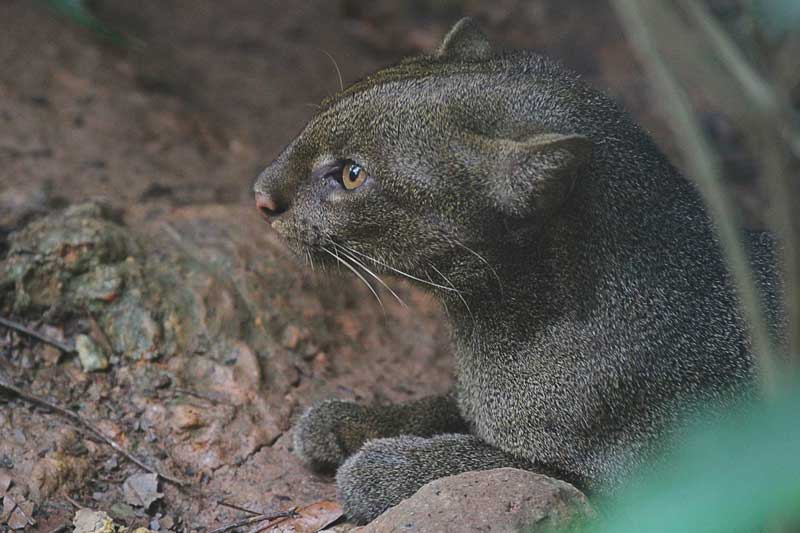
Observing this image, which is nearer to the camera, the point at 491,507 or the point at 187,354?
the point at 491,507

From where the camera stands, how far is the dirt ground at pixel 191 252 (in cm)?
439

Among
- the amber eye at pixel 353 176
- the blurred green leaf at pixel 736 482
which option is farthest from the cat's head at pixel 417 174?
the blurred green leaf at pixel 736 482

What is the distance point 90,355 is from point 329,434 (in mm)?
1361

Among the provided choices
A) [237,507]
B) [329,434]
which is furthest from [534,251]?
[237,507]

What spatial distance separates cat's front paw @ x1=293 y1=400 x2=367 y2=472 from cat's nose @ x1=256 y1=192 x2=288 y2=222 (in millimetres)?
1055

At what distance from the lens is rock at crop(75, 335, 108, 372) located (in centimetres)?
472

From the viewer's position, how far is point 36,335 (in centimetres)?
468

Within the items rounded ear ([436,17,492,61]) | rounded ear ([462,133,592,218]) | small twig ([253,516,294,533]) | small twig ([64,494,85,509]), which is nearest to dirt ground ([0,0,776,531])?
small twig ([64,494,85,509])

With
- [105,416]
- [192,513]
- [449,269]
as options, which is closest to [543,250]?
[449,269]

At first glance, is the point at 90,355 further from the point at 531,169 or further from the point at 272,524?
the point at 531,169

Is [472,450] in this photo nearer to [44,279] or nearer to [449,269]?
[449,269]

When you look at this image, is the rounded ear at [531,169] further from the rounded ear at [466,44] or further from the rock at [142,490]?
the rock at [142,490]

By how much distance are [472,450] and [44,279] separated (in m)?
2.48

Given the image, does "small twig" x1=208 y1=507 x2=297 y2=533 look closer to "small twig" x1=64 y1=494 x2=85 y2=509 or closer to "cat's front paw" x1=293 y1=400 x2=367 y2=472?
"cat's front paw" x1=293 y1=400 x2=367 y2=472
